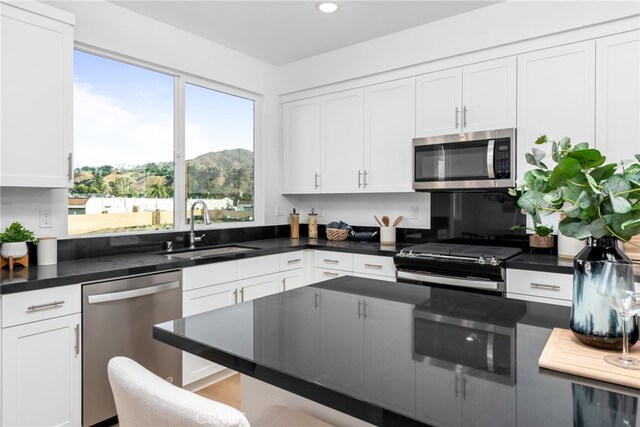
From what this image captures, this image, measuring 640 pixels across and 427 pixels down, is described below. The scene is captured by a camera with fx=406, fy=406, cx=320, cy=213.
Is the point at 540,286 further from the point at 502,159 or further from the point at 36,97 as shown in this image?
the point at 36,97

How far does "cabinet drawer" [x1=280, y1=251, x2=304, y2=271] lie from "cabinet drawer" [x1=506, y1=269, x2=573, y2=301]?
5.42 ft

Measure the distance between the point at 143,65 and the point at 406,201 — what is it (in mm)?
2411

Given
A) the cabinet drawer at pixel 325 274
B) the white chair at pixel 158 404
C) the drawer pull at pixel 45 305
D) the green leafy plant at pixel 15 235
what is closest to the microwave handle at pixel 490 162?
the cabinet drawer at pixel 325 274

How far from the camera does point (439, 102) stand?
122 inches

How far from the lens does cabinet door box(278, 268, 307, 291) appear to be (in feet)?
10.9

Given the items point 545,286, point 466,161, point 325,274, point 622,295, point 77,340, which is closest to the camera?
A: point 622,295

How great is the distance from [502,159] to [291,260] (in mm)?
1777

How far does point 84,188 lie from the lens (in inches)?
109

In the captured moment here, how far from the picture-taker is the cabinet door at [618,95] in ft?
7.85

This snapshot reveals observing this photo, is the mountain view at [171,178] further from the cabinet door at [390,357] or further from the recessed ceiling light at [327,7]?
the cabinet door at [390,357]

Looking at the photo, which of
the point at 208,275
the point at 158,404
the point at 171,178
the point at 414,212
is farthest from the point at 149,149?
the point at 158,404

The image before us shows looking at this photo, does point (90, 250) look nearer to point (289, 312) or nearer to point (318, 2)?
point (289, 312)

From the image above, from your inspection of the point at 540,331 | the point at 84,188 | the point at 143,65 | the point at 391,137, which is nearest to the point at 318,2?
the point at 391,137

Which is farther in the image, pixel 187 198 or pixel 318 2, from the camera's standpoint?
pixel 187 198
